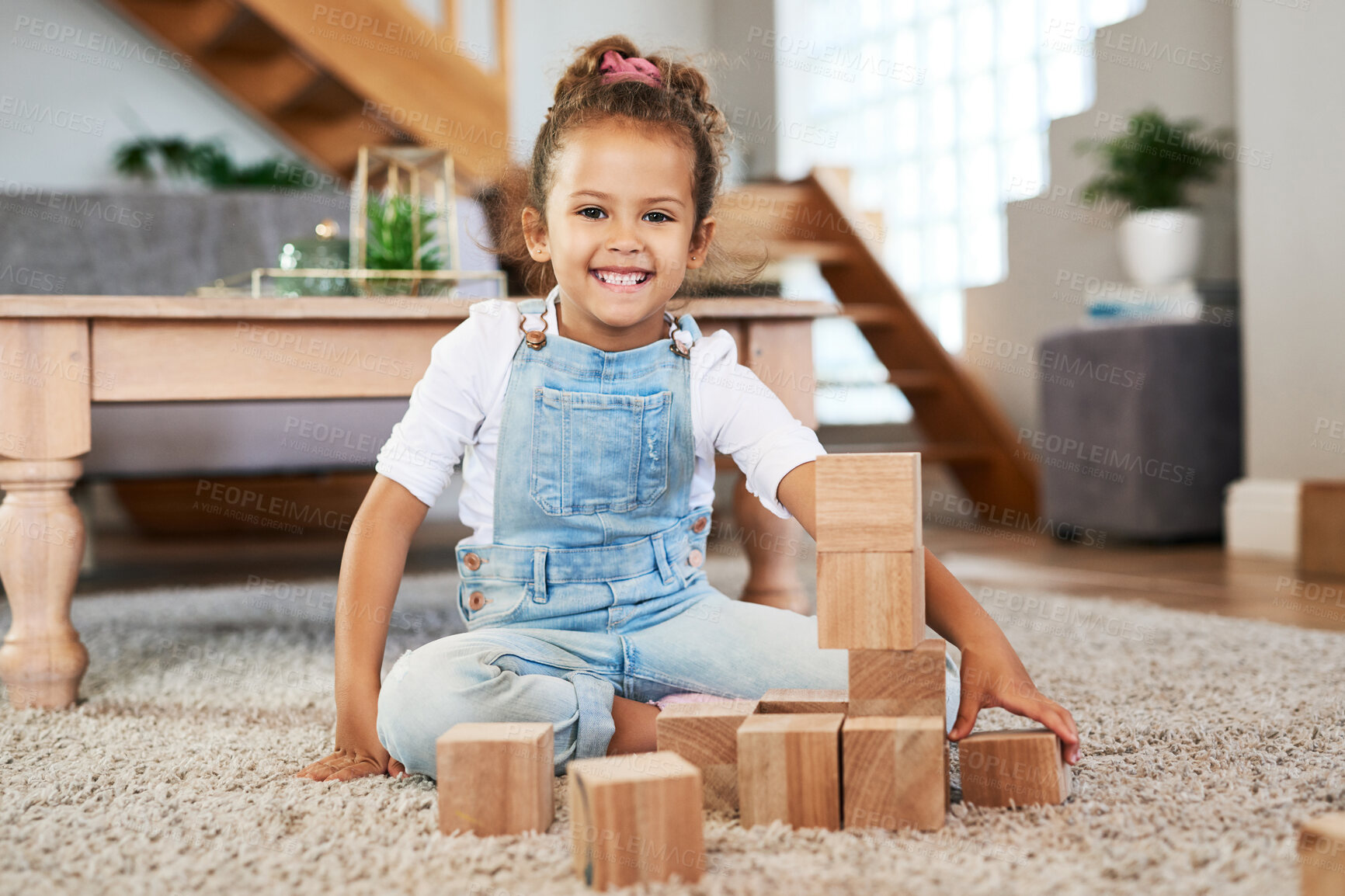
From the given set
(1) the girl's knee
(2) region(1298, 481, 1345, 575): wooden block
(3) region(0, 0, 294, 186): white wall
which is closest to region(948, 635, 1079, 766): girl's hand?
(1) the girl's knee

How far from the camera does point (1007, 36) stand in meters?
3.73

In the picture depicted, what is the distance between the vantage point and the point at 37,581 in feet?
3.83

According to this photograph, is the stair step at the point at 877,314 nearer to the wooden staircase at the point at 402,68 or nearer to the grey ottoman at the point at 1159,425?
the grey ottoman at the point at 1159,425

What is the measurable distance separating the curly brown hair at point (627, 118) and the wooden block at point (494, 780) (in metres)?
0.52

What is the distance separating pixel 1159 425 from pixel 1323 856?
7.28 feet

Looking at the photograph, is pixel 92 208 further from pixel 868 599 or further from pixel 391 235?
pixel 868 599

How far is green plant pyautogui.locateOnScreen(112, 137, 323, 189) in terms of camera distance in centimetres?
459

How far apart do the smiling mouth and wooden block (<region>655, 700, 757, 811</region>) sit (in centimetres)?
37

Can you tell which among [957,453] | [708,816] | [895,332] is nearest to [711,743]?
[708,816]

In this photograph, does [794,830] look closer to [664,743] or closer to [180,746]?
[664,743]

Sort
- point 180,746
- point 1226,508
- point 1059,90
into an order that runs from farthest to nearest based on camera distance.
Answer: point 1059,90
point 1226,508
point 180,746

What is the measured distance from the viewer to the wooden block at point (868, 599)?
2.38 feet

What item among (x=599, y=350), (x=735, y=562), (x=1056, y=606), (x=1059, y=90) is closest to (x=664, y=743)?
(x=599, y=350)

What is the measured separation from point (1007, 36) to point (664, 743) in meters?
3.48
